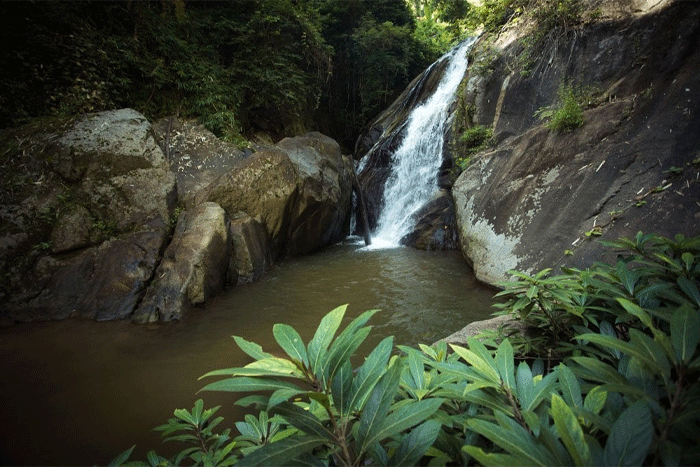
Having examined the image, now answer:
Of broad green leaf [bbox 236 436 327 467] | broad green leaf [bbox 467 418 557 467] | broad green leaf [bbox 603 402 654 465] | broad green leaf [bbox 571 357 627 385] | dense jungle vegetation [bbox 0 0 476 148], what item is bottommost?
broad green leaf [bbox 571 357 627 385]

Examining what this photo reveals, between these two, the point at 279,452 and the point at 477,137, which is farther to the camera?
the point at 477,137

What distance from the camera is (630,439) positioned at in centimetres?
60

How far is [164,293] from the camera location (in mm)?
4059

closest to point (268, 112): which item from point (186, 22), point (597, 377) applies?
point (186, 22)

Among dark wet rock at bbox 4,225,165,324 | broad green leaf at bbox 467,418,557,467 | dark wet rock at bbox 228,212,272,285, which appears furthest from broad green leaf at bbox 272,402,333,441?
dark wet rock at bbox 228,212,272,285

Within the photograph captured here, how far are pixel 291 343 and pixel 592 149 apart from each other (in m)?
5.23

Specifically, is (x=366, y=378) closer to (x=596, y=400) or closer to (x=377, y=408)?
(x=377, y=408)

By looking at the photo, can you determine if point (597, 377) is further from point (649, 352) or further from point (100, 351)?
point (100, 351)

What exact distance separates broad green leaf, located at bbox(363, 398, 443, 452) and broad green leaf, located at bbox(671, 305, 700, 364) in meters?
0.55

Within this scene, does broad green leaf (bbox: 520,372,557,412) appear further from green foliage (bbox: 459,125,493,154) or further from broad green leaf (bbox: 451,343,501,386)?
green foliage (bbox: 459,125,493,154)

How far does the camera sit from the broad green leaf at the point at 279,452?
1.86 feet

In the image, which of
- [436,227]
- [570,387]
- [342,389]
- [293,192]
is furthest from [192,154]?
[570,387]

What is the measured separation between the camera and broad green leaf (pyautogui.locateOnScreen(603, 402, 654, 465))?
57 cm

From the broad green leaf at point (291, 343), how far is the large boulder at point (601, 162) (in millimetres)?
3909
